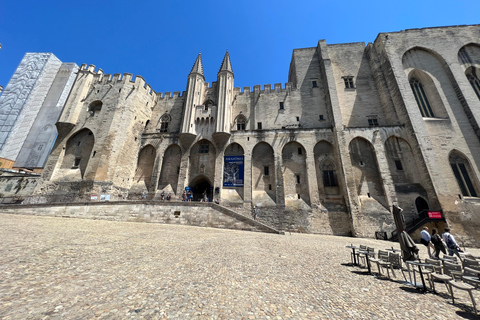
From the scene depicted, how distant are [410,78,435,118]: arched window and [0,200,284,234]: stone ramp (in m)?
22.4

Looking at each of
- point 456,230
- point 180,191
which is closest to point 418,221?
point 456,230

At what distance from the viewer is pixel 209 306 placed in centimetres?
284

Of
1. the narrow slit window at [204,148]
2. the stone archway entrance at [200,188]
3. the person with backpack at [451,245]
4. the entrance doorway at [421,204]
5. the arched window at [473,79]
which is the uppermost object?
the arched window at [473,79]

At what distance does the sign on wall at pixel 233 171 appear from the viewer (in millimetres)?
18625

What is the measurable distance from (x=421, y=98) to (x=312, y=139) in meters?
13.2

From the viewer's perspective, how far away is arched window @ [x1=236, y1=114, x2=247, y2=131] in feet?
74.7

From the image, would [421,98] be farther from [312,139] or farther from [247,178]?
[247,178]

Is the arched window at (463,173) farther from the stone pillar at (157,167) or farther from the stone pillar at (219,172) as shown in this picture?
the stone pillar at (157,167)

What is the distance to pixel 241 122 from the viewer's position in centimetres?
2302

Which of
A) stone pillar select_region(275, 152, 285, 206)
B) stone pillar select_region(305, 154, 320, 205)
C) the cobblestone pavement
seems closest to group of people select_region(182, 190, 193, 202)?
stone pillar select_region(275, 152, 285, 206)

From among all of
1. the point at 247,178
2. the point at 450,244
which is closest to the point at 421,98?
the point at 450,244

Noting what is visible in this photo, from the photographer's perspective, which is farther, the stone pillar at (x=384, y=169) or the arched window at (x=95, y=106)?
the arched window at (x=95, y=106)

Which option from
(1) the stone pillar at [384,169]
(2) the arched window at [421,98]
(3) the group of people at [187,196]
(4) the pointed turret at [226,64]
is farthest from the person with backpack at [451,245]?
(4) the pointed turret at [226,64]

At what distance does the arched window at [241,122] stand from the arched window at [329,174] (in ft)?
34.2
